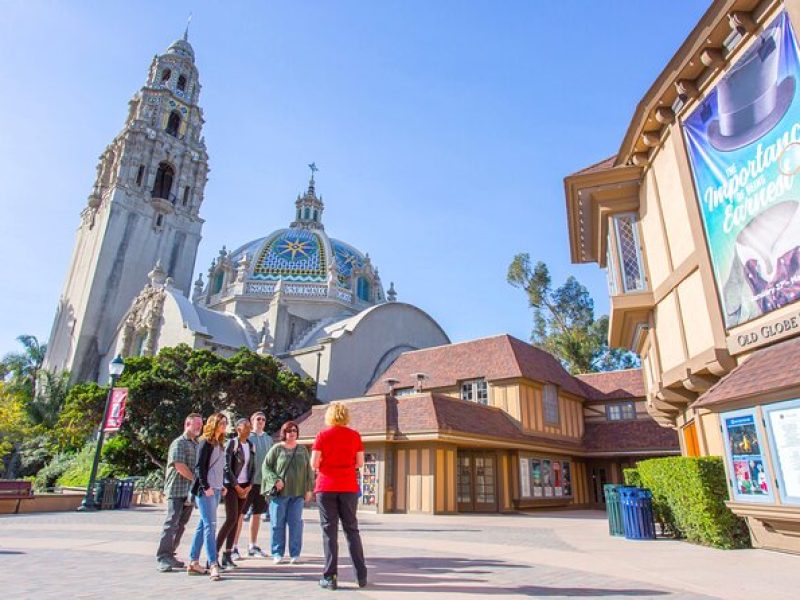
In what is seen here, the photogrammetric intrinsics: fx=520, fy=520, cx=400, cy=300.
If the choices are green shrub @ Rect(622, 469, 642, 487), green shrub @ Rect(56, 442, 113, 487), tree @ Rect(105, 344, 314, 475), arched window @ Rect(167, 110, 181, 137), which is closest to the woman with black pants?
green shrub @ Rect(622, 469, 642, 487)

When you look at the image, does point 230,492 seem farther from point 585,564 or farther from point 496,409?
point 496,409

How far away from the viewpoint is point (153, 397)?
24.7 m

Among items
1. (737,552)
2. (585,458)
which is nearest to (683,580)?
(737,552)

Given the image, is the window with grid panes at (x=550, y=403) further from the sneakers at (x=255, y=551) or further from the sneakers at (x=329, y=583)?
the sneakers at (x=329, y=583)

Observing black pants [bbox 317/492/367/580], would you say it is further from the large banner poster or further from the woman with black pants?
the large banner poster

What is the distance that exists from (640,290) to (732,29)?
18.2 feet

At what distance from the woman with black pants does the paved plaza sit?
411mm

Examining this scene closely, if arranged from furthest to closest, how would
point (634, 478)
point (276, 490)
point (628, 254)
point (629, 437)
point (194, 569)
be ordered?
point (629, 437) < point (628, 254) < point (634, 478) < point (276, 490) < point (194, 569)

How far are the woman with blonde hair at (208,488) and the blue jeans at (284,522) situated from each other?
0.76 m

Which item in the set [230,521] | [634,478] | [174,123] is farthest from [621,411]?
[174,123]

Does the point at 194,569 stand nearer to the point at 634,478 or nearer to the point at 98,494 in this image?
the point at 634,478

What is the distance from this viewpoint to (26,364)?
1993 inches

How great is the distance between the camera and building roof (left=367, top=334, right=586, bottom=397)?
2234cm

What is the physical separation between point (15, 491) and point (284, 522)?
11591mm
